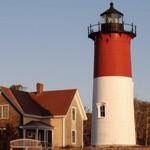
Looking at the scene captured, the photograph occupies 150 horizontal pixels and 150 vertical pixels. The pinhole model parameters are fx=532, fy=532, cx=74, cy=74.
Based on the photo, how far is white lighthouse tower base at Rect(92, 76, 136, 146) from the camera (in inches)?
Answer: 1507

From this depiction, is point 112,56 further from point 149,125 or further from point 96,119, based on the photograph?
point 149,125

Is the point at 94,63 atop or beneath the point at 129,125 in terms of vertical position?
atop

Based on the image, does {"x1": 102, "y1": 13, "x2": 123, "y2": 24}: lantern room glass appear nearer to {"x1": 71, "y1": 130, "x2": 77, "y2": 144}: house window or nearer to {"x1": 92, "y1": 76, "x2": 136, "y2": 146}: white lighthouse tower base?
{"x1": 92, "y1": 76, "x2": 136, "y2": 146}: white lighthouse tower base

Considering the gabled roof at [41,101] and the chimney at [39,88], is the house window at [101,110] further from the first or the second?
the chimney at [39,88]

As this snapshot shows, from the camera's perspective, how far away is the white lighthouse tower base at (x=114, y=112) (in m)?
38.3

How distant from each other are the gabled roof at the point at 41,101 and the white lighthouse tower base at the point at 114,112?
1127cm

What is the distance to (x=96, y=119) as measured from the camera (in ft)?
129

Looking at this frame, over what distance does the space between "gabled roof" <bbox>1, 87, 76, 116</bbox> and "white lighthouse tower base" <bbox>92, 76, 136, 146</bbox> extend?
37.0ft

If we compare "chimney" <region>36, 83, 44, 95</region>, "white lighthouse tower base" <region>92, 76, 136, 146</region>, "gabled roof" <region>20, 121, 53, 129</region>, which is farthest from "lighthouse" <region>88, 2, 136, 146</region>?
"chimney" <region>36, 83, 44, 95</region>

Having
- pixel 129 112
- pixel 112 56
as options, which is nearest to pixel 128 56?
pixel 112 56

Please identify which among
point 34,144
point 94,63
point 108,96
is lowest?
point 34,144

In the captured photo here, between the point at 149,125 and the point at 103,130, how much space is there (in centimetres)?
3245

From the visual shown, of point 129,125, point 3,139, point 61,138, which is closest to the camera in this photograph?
point 129,125

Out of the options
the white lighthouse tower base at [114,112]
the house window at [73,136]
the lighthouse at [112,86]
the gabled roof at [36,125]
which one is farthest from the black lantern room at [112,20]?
the house window at [73,136]
